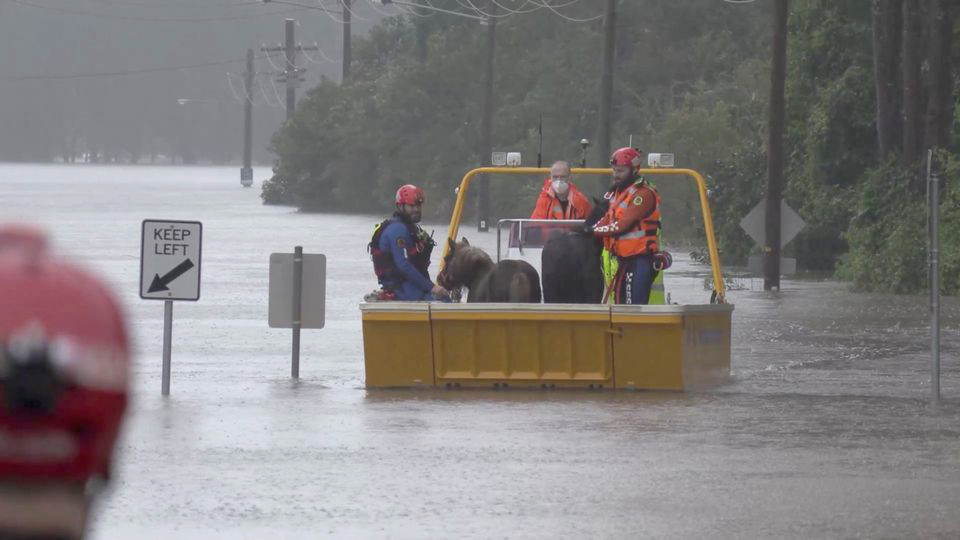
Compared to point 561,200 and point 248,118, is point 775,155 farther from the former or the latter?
point 248,118

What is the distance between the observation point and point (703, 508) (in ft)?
28.7

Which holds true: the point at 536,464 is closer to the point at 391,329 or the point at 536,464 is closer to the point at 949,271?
the point at 391,329

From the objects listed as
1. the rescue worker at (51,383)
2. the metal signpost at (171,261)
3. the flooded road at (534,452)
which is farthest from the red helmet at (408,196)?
the rescue worker at (51,383)

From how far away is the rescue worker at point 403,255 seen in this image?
1441 centimetres

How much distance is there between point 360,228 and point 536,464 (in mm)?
45085

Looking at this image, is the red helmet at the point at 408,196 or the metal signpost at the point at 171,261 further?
the red helmet at the point at 408,196

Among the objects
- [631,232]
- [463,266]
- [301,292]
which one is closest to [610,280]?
[631,232]

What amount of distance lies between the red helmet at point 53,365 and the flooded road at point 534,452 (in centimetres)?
360

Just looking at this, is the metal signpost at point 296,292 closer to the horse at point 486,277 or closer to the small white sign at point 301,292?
the small white sign at point 301,292

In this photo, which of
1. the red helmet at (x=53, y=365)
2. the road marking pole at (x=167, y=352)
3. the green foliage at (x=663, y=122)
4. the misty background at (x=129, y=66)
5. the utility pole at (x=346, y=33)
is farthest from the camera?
the misty background at (x=129, y=66)

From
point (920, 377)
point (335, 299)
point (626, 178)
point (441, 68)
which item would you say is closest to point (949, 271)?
point (335, 299)

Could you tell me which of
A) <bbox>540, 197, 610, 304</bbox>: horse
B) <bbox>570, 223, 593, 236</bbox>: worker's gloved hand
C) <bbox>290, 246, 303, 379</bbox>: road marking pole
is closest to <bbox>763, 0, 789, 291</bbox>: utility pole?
<bbox>540, 197, 610, 304</bbox>: horse

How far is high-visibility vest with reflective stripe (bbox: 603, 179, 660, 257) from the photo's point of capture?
1413 centimetres

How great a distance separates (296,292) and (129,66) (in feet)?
540
